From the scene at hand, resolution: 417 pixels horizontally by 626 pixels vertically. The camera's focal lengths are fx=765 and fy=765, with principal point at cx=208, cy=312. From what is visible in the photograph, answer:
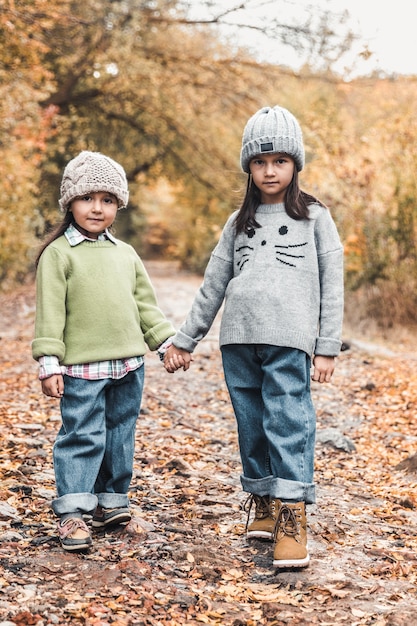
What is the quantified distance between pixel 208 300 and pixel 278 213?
48 cm

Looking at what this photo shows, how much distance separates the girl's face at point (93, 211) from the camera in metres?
2.98

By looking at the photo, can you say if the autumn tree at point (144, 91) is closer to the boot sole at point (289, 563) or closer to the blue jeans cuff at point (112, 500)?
the blue jeans cuff at point (112, 500)

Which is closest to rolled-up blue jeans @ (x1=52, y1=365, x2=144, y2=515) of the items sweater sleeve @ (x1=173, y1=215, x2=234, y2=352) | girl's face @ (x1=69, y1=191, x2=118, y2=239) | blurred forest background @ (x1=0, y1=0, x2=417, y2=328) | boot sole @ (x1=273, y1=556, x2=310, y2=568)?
sweater sleeve @ (x1=173, y1=215, x2=234, y2=352)

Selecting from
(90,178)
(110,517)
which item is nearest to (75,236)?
(90,178)

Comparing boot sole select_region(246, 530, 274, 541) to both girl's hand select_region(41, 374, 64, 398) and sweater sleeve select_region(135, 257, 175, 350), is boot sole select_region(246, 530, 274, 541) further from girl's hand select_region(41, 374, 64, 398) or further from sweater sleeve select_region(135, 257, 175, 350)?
girl's hand select_region(41, 374, 64, 398)

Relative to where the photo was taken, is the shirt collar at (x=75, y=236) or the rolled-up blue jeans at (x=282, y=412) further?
the shirt collar at (x=75, y=236)

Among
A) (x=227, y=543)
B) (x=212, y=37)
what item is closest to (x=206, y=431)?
(x=227, y=543)

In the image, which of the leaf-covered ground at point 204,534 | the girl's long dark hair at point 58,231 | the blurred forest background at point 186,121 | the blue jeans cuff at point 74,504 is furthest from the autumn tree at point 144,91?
the blue jeans cuff at point 74,504

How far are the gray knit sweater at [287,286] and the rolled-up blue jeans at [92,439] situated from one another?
474 millimetres

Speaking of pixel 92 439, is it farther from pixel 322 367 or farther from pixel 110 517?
pixel 322 367

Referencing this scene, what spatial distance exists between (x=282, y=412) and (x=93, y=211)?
3.49ft

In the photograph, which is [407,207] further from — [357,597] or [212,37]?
[357,597]

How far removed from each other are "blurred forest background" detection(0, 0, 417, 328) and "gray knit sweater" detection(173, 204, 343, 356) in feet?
11.0

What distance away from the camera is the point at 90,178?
2.94 meters
